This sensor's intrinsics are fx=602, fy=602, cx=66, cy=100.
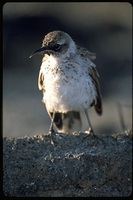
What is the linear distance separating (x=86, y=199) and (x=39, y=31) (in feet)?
32.2

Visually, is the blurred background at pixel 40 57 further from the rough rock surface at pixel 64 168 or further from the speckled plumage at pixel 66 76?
the rough rock surface at pixel 64 168

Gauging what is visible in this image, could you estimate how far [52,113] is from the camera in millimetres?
9227

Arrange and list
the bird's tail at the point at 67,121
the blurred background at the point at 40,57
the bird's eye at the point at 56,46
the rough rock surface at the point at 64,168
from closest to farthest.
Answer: the rough rock surface at the point at 64,168, the bird's eye at the point at 56,46, the bird's tail at the point at 67,121, the blurred background at the point at 40,57

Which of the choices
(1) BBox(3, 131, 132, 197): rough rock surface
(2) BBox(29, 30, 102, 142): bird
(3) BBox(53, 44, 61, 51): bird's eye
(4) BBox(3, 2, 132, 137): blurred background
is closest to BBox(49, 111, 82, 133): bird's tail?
(2) BBox(29, 30, 102, 142): bird

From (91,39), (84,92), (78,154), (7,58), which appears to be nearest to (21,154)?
(78,154)

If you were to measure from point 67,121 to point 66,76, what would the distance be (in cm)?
133

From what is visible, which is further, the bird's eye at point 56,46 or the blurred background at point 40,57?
the blurred background at point 40,57

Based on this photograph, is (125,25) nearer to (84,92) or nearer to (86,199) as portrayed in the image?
(84,92)

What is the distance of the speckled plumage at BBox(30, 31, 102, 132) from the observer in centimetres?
819

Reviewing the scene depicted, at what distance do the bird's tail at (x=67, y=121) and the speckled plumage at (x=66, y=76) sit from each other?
428 millimetres

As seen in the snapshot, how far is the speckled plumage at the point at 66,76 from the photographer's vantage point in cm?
819

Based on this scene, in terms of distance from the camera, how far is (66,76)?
832cm

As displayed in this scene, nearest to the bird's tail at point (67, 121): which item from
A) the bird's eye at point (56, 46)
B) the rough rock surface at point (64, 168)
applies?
the rough rock surface at point (64, 168)

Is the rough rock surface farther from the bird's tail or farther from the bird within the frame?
the bird's tail
